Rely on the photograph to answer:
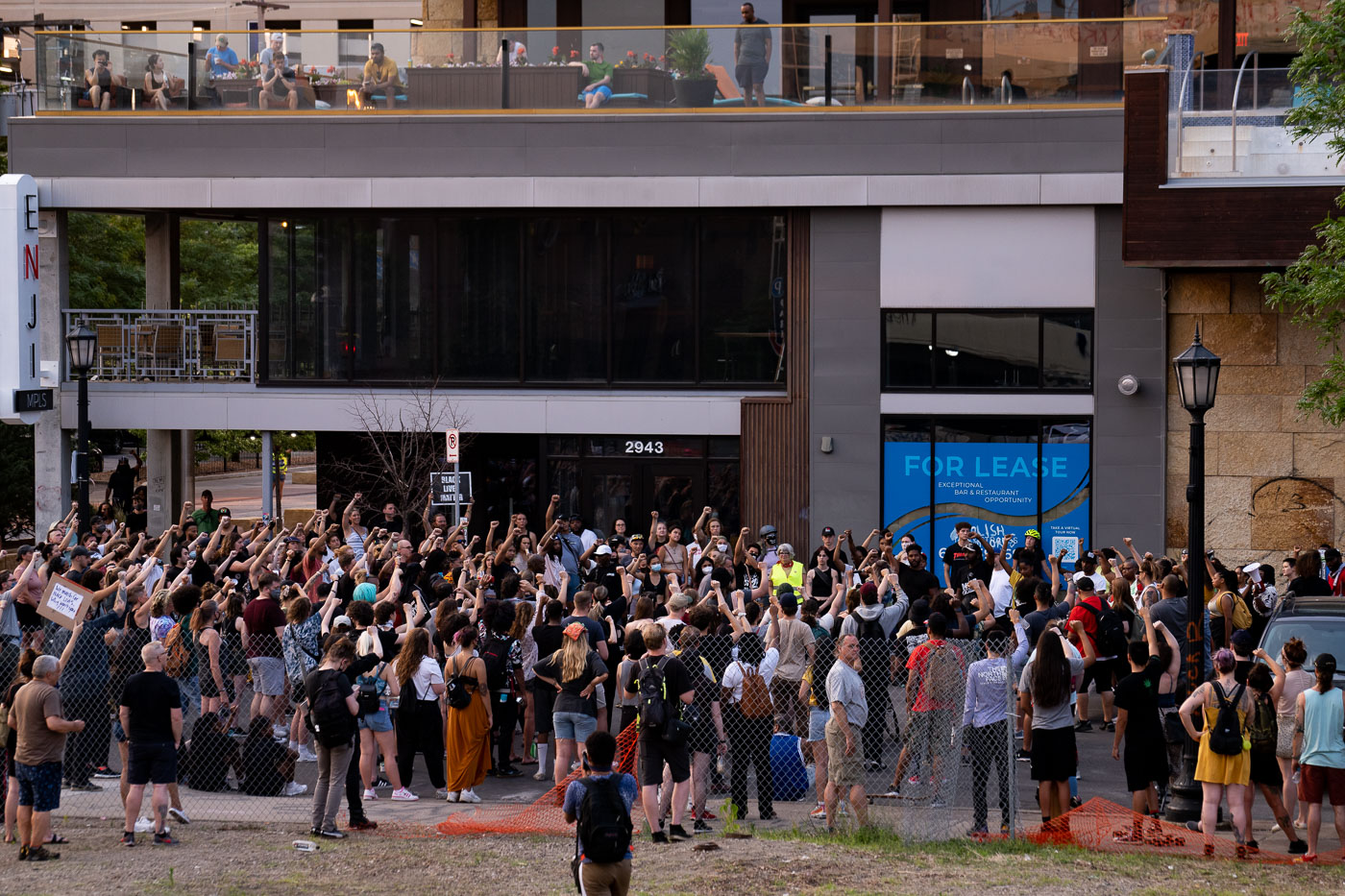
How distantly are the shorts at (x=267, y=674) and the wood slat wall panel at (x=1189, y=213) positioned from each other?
14106 mm

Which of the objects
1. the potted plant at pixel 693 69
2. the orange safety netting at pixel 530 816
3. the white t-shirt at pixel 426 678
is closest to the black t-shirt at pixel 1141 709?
the orange safety netting at pixel 530 816

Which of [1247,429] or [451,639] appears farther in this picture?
[1247,429]

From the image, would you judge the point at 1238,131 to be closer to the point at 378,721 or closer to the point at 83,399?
the point at 378,721

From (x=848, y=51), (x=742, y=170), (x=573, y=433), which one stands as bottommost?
(x=573, y=433)

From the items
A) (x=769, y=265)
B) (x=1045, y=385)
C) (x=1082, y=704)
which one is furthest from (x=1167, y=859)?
(x=769, y=265)

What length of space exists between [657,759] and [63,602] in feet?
17.7

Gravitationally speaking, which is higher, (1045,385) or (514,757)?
(1045,385)

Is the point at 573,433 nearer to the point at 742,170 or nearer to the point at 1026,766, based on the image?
the point at 742,170

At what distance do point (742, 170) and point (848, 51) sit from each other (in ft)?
8.68

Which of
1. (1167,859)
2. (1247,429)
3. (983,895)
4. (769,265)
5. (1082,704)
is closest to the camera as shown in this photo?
(983,895)

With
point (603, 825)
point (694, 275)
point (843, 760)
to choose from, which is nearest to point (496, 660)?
point (843, 760)

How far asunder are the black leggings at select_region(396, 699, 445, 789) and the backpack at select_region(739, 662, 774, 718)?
297cm

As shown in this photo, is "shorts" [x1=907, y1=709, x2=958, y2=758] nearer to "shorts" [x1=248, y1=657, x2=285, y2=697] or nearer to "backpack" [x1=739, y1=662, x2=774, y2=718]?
"backpack" [x1=739, y1=662, x2=774, y2=718]

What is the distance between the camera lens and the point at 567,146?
2452 centimetres
